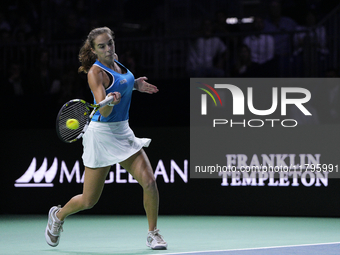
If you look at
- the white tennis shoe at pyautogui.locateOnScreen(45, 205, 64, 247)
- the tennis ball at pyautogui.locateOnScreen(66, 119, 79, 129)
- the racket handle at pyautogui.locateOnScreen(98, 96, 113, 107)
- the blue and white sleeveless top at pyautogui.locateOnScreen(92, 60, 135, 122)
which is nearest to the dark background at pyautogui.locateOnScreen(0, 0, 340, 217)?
the white tennis shoe at pyautogui.locateOnScreen(45, 205, 64, 247)

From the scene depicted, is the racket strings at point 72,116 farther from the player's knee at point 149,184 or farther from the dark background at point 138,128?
the dark background at point 138,128

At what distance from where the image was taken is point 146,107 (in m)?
7.84

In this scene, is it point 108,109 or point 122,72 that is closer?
point 108,109

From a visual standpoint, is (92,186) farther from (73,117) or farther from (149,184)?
(73,117)

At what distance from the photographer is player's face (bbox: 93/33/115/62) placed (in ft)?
14.8

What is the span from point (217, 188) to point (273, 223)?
3.52 ft

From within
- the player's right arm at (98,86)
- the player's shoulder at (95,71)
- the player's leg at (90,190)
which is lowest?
the player's leg at (90,190)

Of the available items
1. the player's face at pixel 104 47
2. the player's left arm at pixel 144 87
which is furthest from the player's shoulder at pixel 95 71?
the player's left arm at pixel 144 87

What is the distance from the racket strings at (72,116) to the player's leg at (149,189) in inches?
21.0

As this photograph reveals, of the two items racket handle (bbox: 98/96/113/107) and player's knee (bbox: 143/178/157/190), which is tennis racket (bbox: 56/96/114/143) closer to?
racket handle (bbox: 98/96/113/107)

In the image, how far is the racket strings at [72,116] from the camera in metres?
4.32

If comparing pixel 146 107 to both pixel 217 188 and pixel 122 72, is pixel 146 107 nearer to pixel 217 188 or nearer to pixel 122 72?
pixel 217 188

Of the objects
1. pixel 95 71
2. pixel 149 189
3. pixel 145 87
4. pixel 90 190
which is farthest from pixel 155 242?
pixel 95 71

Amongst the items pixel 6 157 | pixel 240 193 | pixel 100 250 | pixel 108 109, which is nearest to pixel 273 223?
pixel 240 193
